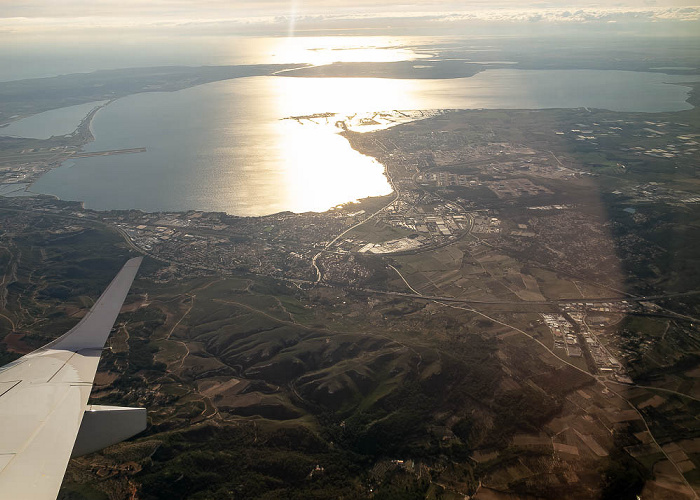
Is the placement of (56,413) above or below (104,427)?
above

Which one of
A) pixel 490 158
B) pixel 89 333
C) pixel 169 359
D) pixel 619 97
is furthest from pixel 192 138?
pixel 619 97

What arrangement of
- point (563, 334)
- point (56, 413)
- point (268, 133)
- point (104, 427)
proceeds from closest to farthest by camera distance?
1. point (56, 413)
2. point (104, 427)
3. point (563, 334)
4. point (268, 133)

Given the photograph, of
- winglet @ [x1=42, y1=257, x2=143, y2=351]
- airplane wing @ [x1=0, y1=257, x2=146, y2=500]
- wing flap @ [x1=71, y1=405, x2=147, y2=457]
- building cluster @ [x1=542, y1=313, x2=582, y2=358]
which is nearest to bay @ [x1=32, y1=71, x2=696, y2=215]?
building cluster @ [x1=542, y1=313, x2=582, y2=358]

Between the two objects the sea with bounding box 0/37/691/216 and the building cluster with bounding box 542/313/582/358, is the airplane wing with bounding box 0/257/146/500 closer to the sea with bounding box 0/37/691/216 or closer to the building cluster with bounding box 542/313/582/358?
the building cluster with bounding box 542/313/582/358

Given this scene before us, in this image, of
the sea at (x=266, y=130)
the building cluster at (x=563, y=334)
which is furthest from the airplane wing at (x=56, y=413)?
the sea at (x=266, y=130)

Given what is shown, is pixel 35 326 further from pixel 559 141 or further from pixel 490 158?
pixel 559 141

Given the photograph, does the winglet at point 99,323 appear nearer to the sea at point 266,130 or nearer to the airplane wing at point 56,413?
the airplane wing at point 56,413

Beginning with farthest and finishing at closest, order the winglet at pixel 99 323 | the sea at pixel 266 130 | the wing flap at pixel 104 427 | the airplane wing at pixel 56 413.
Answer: the sea at pixel 266 130 < the winglet at pixel 99 323 < the wing flap at pixel 104 427 < the airplane wing at pixel 56 413

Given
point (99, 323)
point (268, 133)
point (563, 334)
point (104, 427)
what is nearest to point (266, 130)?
point (268, 133)

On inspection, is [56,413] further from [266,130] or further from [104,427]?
[266,130]
